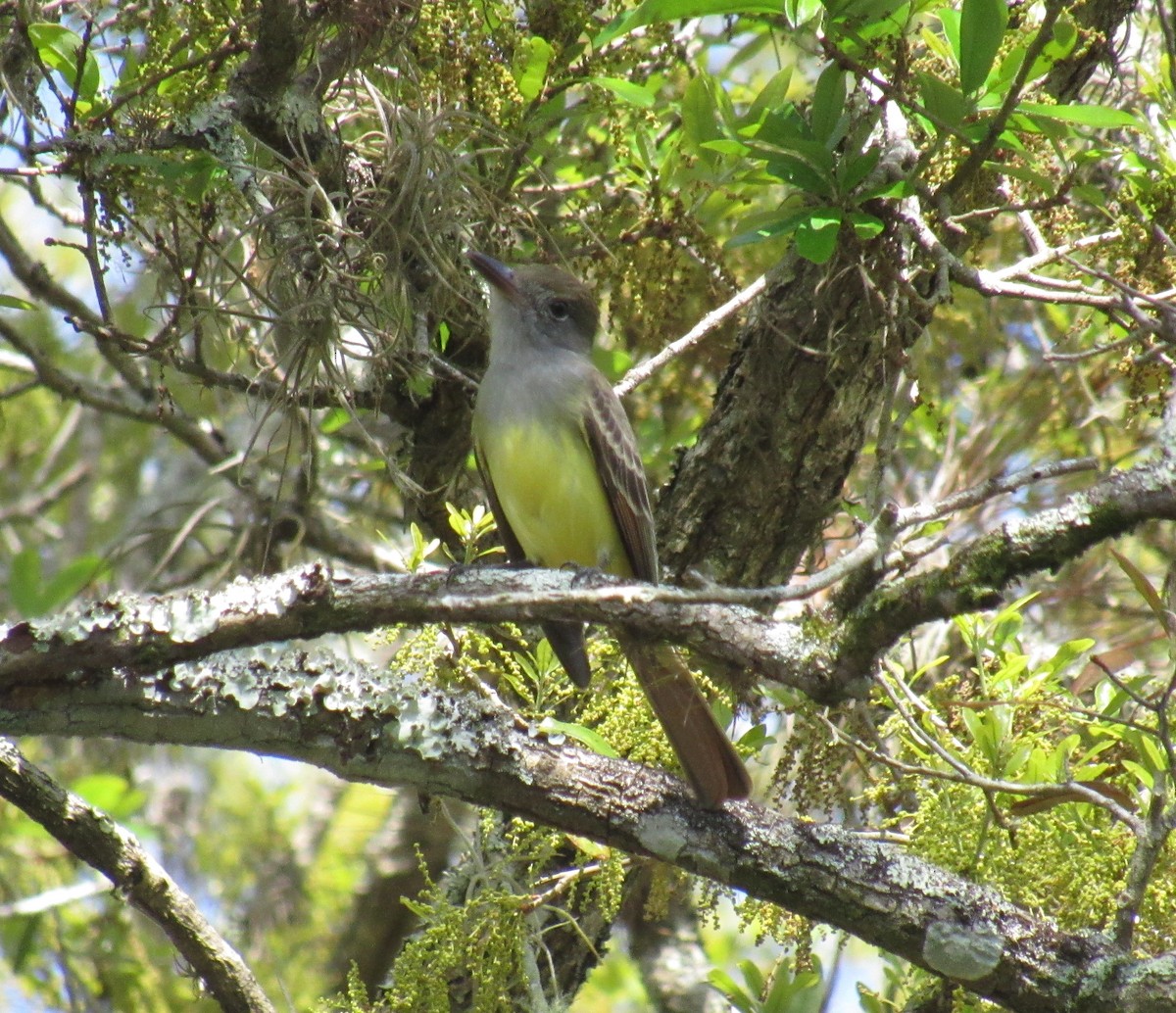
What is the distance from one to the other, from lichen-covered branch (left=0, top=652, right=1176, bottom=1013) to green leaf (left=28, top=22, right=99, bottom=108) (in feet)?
5.81

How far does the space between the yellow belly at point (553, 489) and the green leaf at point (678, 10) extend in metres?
1.59

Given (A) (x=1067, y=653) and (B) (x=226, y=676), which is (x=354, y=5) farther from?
(A) (x=1067, y=653)

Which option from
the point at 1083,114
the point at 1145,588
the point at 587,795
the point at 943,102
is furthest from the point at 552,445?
the point at 1145,588

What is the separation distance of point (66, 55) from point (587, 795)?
2653mm

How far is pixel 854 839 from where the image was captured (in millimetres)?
3287

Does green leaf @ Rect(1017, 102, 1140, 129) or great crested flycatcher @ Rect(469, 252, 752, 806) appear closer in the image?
green leaf @ Rect(1017, 102, 1140, 129)

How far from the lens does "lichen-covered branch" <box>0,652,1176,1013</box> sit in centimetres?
303

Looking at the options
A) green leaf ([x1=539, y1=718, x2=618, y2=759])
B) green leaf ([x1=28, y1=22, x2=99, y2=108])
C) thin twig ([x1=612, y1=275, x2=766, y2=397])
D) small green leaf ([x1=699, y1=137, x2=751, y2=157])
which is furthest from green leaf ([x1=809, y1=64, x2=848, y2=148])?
green leaf ([x1=28, y1=22, x2=99, y2=108])

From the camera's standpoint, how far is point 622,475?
15.3ft

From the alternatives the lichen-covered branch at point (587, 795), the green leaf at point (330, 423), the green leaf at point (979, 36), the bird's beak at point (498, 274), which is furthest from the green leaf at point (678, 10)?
the green leaf at point (330, 423)

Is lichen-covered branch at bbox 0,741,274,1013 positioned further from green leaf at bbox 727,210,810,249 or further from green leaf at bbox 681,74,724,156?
green leaf at bbox 681,74,724,156

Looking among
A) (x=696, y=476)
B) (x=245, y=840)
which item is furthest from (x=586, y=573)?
(x=245, y=840)

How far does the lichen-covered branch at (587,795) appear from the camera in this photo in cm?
303

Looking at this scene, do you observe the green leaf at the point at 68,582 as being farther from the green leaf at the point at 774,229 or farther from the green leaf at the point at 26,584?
the green leaf at the point at 774,229
